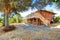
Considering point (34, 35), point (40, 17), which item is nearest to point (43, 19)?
point (40, 17)

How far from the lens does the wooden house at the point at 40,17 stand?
2705 centimetres

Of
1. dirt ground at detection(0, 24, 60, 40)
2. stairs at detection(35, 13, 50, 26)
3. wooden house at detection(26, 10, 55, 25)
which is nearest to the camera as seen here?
dirt ground at detection(0, 24, 60, 40)

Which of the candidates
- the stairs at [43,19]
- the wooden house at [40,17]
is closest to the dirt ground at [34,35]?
the stairs at [43,19]

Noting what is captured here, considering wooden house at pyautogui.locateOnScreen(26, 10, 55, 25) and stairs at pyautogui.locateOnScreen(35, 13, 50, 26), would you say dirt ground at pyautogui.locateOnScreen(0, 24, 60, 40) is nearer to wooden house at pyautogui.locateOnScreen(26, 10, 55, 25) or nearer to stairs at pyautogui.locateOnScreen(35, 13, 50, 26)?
stairs at pyautogui.locateOnScreen(35, 13, 50, 26)

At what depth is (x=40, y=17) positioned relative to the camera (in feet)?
89.2

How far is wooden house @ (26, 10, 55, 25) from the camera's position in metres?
Answer: 27.0

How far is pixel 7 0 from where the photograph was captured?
541 inches

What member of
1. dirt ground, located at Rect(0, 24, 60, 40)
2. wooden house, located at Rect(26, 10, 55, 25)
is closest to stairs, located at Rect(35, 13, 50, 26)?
wooden house, located at Rect(26, 10, 55, 25)

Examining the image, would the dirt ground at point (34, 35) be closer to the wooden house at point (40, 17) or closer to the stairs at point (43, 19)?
the stairs at point (43, 19)

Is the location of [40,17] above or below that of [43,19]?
above

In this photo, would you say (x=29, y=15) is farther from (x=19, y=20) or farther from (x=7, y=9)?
(x=7, y=9)

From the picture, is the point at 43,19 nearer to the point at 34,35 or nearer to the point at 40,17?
the point at 40,17

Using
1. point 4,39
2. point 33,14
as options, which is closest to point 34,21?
point 33,14

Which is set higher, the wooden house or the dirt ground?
the wooden house
